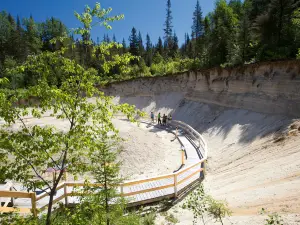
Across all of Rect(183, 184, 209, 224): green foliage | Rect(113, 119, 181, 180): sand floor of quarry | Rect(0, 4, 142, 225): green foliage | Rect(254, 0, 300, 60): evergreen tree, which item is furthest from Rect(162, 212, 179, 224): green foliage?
Rect(254, 0, 300, 60): evergreen tree

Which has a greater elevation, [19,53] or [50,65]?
[19,53]

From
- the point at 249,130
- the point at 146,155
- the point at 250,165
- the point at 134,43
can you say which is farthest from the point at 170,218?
the point at 134,43

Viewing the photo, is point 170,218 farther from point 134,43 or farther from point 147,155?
point 134,43

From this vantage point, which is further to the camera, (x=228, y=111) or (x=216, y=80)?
(x=216, y=80)

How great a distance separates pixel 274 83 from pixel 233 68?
17.4 ft

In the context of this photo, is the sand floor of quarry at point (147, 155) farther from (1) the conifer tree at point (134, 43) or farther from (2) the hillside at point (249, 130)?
(1) the conifer tree at point (134, 43)

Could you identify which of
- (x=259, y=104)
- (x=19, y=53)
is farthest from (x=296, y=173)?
(x=19, y=53)

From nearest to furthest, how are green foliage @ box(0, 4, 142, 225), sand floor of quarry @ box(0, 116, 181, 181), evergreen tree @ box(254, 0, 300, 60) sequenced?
1. green foliage @ box(0, 4, 142, 225)
2. sand floor of quarry @ box(0, 116, 181, 181)
3. evergreen tree @ box(254, 0, 300, 60)

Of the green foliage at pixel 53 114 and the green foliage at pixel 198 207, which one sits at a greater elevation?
the green foliage at pixel 53 114

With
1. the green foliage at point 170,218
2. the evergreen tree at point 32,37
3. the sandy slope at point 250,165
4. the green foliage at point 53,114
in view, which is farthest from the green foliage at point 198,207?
the evergreen tree at point 32,37

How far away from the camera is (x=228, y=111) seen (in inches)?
762

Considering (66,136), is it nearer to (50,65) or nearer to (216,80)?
(50,65)

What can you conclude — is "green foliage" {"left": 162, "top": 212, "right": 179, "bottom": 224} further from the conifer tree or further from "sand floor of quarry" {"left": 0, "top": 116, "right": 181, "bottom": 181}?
the conifer tree

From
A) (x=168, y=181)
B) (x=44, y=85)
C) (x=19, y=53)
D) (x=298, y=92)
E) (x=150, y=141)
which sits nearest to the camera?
(x=44, y=85)
